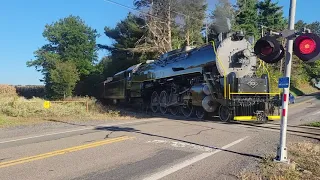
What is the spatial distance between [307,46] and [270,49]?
0.68 metres

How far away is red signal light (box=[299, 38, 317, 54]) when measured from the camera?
6381mm

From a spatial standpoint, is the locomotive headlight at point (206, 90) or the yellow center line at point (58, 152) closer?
the yellow center line at point (58, 152)

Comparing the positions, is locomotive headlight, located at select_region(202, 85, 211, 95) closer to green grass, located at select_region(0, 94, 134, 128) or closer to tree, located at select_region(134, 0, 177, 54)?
green grass, located at select_region(0, 94, 134, 128)

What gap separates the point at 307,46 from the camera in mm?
6469

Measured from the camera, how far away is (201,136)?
10.2 m

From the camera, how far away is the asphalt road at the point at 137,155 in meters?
6.04

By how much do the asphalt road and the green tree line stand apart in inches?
756

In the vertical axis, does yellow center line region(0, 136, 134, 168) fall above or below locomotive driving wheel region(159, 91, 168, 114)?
below

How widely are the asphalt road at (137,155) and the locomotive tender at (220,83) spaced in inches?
136

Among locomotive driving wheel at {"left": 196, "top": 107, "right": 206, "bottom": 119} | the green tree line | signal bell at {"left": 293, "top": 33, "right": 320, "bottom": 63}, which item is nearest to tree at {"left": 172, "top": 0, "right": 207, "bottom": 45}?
the green tree line

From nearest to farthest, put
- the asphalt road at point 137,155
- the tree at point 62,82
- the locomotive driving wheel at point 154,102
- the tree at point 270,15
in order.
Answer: the asphalt road at point 137,155 < the locomotive driving wheel at point 154,102 < the tree at point 62,82 < the tree at point 270,15

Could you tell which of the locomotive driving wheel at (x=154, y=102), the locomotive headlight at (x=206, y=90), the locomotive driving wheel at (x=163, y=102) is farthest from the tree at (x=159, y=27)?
the locomotive headlight at (x=206, y=90)

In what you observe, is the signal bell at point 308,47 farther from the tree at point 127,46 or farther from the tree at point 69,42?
the tree at point 69,42

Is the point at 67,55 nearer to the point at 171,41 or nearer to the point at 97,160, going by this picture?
the point at 171,41
